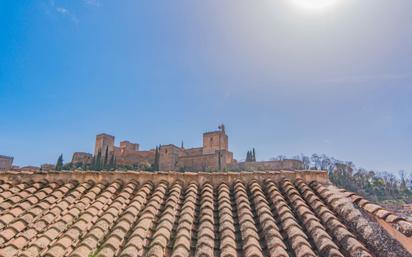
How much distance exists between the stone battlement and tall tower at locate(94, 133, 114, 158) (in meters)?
66.4

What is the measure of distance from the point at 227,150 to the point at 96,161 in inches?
1141

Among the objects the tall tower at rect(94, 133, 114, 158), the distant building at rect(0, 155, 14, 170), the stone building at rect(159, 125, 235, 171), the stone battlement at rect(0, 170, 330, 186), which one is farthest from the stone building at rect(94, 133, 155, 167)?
the stone battlement at rect(0, 170, 330, 186)

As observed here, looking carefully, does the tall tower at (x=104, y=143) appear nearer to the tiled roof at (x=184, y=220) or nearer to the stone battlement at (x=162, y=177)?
the stone battlement at (x=162, y=177)

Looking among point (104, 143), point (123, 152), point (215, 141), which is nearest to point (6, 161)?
point (104, 143)

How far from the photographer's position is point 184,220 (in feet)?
13.0

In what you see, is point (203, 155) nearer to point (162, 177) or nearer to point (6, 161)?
point (6, 161)

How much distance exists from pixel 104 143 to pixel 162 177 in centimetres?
6899

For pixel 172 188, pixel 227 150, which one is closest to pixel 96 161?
pixel 227 150

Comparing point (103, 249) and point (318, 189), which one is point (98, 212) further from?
point (318, 189)

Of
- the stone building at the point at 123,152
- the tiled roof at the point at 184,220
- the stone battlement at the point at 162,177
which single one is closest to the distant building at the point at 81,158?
the stone building at the point at 123,152

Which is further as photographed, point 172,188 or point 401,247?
point 172,188

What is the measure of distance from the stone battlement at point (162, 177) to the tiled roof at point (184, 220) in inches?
1.6

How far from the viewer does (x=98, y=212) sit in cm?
420

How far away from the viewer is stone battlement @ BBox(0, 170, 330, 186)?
18.2ft
